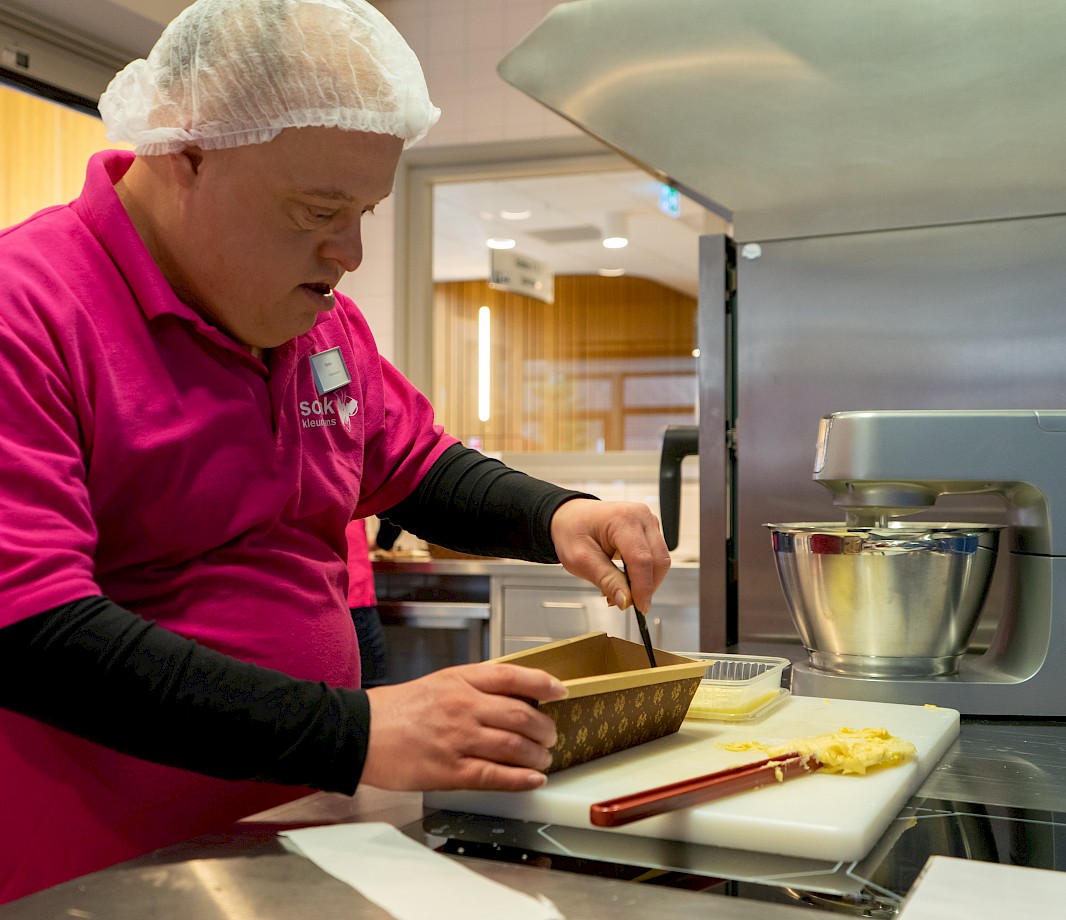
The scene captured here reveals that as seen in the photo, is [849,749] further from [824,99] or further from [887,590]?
[824,99]

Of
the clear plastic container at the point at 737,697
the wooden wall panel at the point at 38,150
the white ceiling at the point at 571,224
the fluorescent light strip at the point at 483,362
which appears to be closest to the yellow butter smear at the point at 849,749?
the clear plastic container at the point at 737,697

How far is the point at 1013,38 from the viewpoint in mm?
1560

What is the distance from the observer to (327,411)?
1.12m

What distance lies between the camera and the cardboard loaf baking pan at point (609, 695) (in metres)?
0.81

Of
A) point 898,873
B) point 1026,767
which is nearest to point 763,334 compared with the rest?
point 1026,767

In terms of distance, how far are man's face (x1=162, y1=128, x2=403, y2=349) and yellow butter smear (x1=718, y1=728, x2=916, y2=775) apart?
1.84ft

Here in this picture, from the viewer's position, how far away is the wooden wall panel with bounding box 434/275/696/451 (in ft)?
15.3

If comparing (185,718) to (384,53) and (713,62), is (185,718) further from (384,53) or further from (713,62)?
(713,62)

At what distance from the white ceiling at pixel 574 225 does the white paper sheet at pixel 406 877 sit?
3420 millimetres

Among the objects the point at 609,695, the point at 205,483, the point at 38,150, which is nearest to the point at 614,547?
the point at 609,695

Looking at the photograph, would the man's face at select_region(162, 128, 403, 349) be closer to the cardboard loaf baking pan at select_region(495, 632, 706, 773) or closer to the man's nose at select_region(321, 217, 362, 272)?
the man's nose at select_region(321, 217, 362, 272)

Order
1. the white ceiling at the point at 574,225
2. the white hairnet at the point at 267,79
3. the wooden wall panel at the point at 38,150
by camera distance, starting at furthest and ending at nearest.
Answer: the white ceiling at the point at 574,225
the wooden wall panel at the point at 38,150
the white hairnet at the point at 267,79

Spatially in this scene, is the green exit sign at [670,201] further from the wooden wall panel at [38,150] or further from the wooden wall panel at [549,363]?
the wooden wall panel at [38,150]

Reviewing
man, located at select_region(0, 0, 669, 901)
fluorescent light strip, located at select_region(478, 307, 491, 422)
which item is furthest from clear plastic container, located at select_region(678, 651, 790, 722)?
fluorescent light strip, located at select_region(478, 307, 491, 422)
